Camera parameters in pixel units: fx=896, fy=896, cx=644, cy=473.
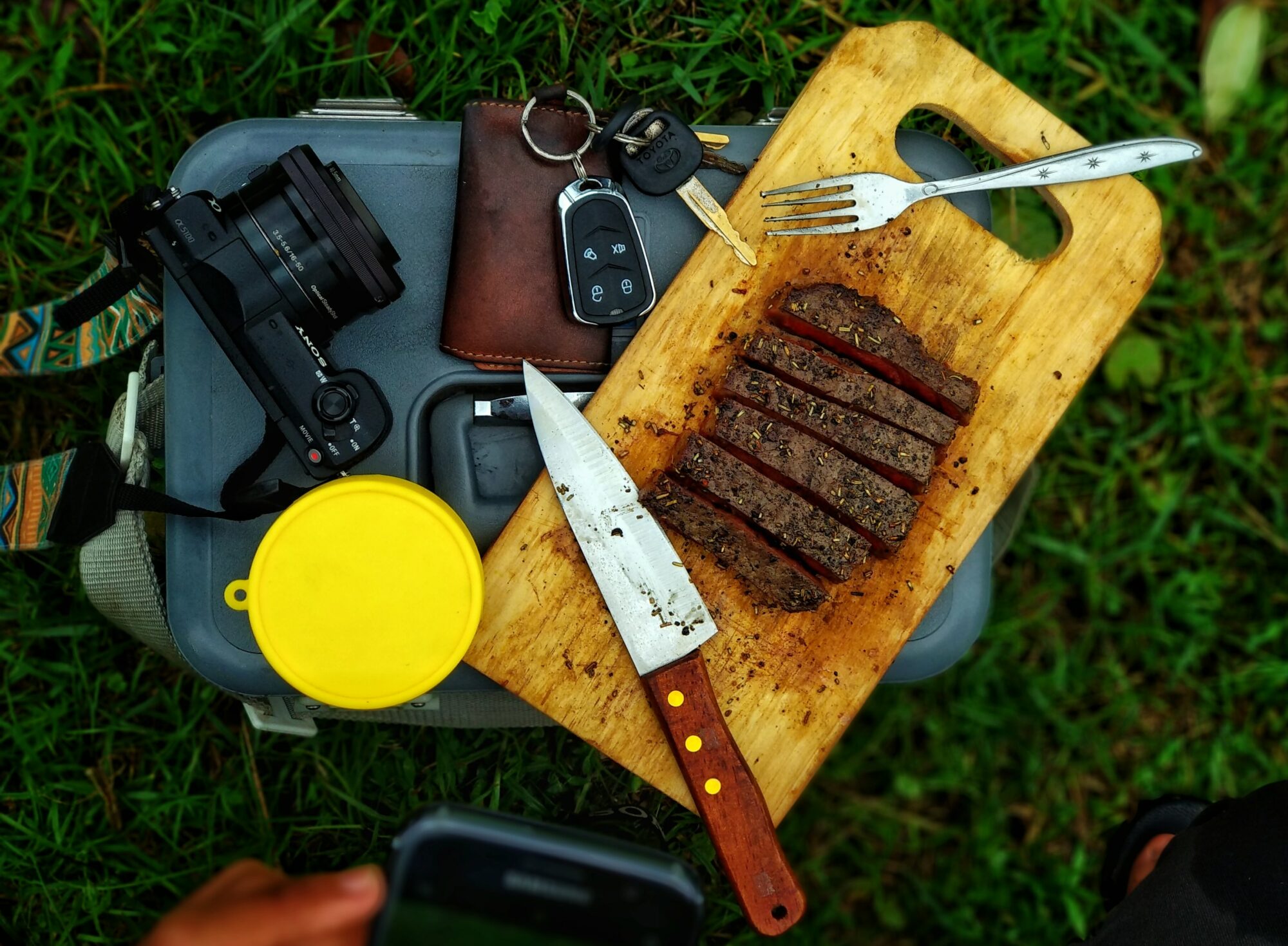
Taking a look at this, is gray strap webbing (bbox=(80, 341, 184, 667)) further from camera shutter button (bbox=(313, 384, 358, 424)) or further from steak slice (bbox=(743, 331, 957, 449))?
steak slice (bbox=(743, 331, 957, 449))

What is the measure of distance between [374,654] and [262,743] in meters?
1.12

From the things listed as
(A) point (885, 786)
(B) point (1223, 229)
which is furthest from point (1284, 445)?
(A) point (885, 786)

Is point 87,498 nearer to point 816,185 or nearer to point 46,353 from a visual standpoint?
point 46,353

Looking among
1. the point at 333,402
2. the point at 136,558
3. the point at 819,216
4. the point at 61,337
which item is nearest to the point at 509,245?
the point at 333,402

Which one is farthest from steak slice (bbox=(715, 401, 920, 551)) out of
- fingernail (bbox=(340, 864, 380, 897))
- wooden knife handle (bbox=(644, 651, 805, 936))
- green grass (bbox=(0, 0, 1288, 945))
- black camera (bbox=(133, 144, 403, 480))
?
fingernail (bbox=(340, 864, 380, 897))

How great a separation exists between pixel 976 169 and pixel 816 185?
1.61ft

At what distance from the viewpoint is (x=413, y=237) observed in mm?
2271

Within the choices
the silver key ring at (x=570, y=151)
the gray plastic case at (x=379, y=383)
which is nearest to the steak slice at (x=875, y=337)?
the gray plastic case at (x=379, y=383)

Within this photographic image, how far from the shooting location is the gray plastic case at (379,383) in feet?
7.29

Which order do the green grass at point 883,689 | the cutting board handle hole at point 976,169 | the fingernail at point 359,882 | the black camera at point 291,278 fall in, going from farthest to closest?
the green grass at point 883,689 < the cutting board handle hole at point 976,169 < the black camera at point 291,278 < the fingernail at point 359,882

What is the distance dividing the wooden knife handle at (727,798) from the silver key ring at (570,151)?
128cm

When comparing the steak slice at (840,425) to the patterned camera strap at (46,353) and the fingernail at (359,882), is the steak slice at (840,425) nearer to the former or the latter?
the fingernail at (359,882)

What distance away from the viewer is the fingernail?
5.13 ft

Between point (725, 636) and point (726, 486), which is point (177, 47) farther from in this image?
point (725, 636)
